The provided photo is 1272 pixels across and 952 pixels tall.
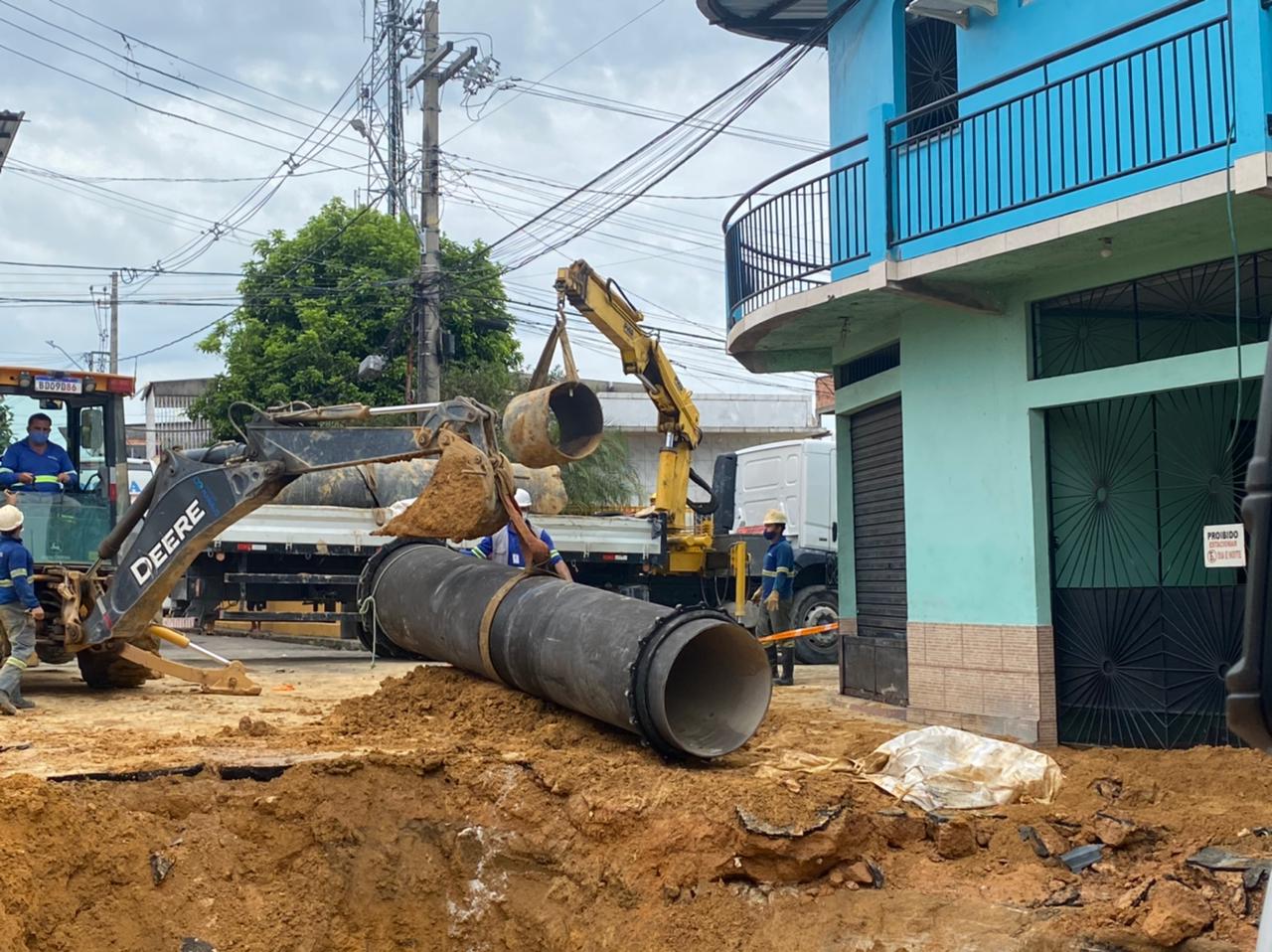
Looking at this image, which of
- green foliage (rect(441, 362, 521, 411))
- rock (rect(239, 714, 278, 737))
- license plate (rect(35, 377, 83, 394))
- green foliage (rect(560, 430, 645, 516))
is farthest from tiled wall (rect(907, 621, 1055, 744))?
green foliage (rect(441, 362, 521, 411))

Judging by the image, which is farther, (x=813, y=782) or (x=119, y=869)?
(x=813, y=782)

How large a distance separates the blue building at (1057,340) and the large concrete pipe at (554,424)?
2377 millimetres

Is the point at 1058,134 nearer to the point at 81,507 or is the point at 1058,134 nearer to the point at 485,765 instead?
the point at 485,765

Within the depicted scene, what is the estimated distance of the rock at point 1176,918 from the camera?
555 cm

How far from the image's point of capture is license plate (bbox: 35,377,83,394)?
36.2 feet

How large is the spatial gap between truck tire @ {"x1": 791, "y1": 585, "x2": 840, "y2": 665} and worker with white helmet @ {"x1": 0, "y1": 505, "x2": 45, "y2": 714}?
9.12 metres

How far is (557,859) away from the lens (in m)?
6.98

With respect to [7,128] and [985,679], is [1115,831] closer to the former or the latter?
[985,679]

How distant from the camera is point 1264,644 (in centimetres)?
238

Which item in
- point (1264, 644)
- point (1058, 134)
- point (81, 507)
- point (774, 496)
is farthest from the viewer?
point (774, 496)

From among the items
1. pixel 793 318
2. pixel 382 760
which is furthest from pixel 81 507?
pixel 793 318

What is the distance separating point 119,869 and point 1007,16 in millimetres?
8627

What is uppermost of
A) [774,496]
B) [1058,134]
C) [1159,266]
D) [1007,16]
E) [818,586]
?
[1007,16]

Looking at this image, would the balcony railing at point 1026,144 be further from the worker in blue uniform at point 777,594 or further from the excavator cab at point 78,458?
the excavator cab at point 78,458
